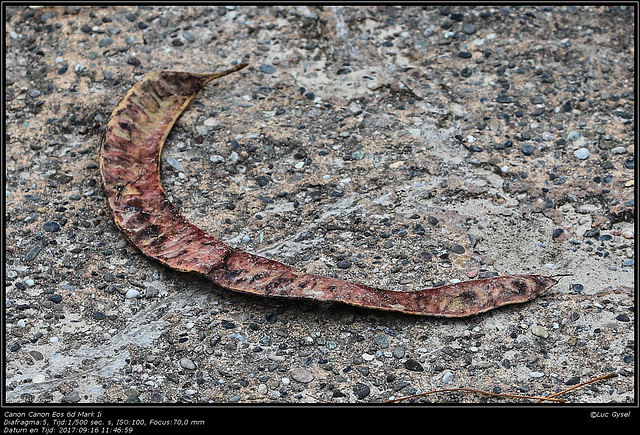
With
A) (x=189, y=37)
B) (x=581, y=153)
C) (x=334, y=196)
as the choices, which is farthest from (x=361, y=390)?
(x=189, y=37)

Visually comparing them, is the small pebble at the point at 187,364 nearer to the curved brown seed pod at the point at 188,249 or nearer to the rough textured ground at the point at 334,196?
the rough textured ground at the point at 334,196

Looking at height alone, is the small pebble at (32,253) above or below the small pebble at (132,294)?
above

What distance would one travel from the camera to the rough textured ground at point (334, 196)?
292 centimetres

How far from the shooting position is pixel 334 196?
3.71 metres

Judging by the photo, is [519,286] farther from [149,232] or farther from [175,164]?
[175,164]

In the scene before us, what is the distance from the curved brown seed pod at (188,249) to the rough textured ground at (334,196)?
0.08m

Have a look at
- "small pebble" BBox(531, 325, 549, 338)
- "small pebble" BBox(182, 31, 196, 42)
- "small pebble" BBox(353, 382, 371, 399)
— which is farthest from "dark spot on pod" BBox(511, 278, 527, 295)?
"small pebble" BBox(182, 31, 196, 42)

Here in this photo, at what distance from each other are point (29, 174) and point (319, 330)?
6.04 ft

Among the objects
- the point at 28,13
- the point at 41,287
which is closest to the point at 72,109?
the point at 28,13

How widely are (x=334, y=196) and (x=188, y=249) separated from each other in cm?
81

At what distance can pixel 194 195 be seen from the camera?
3.73 m

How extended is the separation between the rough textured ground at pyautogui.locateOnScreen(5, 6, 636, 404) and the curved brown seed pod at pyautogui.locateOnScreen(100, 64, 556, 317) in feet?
0.27

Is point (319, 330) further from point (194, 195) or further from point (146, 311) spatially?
point (194, 195)

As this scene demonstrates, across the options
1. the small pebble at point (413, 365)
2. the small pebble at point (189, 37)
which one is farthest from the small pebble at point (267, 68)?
the small pebble at point (413, 365)
